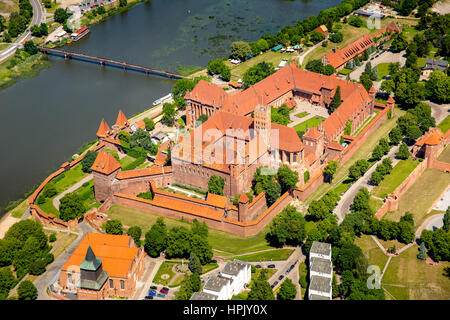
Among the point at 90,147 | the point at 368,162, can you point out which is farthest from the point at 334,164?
the point at 90,147

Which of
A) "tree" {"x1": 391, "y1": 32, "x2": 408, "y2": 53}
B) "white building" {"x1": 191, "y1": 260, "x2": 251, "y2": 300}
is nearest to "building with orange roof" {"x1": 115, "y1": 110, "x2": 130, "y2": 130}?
"white building" {"x1": 191, "y1": 260, "x2": 251, "y2": 300}

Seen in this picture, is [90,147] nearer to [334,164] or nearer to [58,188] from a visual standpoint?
[58,188]

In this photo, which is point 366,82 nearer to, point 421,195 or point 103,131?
point 421,195

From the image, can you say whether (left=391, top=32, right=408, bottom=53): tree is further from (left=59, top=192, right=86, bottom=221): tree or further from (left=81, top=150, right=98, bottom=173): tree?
(left=59, top=192, right=86, bottom=221): tree

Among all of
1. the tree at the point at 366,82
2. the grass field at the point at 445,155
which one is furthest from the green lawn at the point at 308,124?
the grass field at the point at 445,155

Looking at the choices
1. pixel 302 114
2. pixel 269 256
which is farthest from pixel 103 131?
pixel 269 256

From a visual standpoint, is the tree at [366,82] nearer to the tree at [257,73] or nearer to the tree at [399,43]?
the tree at [257,73]

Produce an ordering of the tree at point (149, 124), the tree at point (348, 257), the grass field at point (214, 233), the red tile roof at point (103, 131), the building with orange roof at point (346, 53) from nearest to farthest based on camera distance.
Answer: the tree at point (348, 257), the grass field at point (214, 233), the red tile roof at point (103, 131), the tree at point (149, 124), the building with orange roof at point (346, 53)
